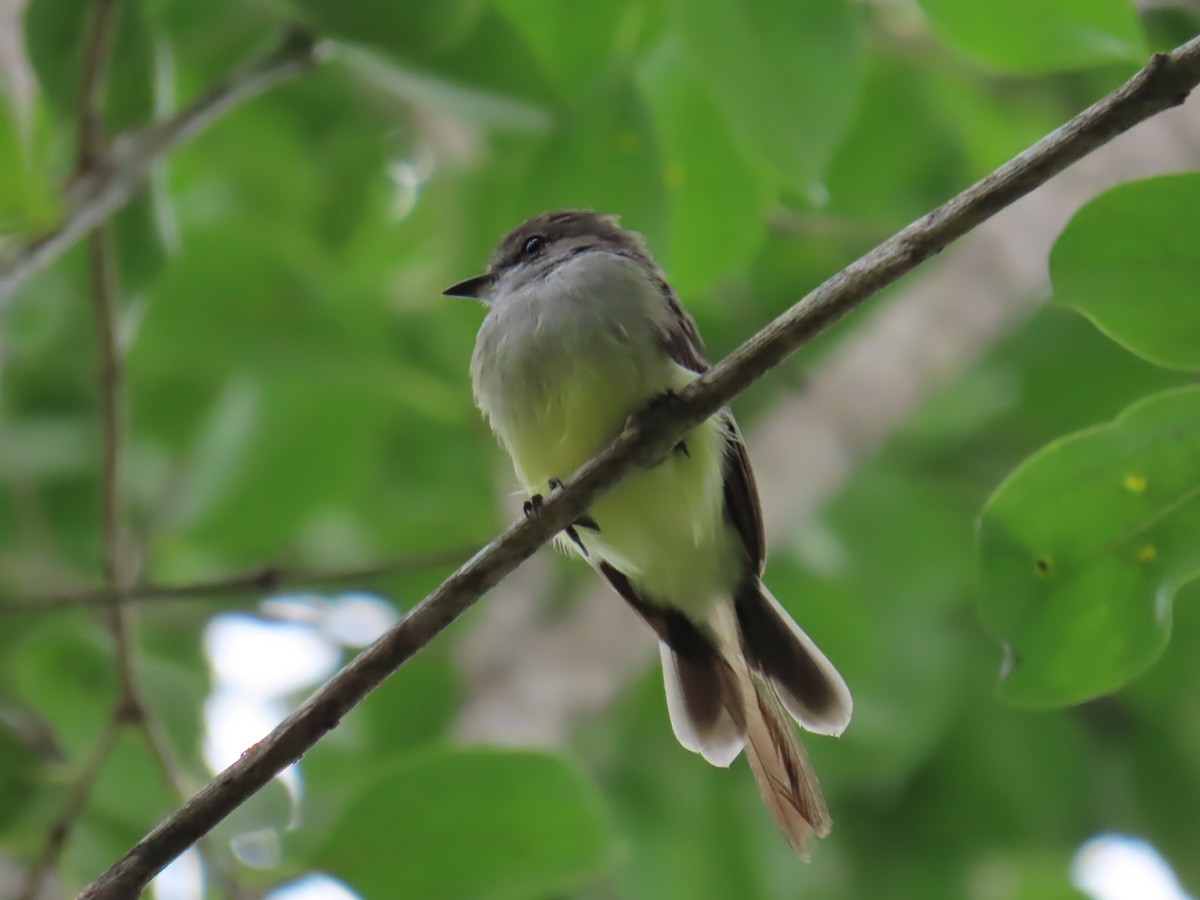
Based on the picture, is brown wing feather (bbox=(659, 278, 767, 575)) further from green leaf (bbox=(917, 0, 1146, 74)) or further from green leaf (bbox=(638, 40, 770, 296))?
green leaf (bbox=(917, 0, 1146, 74))

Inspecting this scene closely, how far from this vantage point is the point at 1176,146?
467 cm

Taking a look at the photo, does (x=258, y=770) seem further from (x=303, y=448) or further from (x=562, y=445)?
(x=303, y=448)

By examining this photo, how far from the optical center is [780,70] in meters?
2.87

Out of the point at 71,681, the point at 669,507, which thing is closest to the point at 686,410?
the point at 669,507

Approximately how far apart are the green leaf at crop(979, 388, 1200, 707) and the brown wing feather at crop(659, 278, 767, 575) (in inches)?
52.2

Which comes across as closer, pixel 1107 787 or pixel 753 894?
pixel 753 894

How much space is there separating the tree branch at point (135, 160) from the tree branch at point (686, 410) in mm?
1212

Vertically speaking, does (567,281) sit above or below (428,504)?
below

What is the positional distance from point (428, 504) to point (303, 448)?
95cm

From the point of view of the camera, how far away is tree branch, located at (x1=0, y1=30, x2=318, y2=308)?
9.29 feet

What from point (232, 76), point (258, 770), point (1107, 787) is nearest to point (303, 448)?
point (232, 76)

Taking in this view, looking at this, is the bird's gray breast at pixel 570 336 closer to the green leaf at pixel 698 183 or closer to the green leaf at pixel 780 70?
the green leaf at pixel 698 183

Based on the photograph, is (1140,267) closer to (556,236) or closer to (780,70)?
(780,70)

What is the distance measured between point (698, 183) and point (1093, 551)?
153cm
